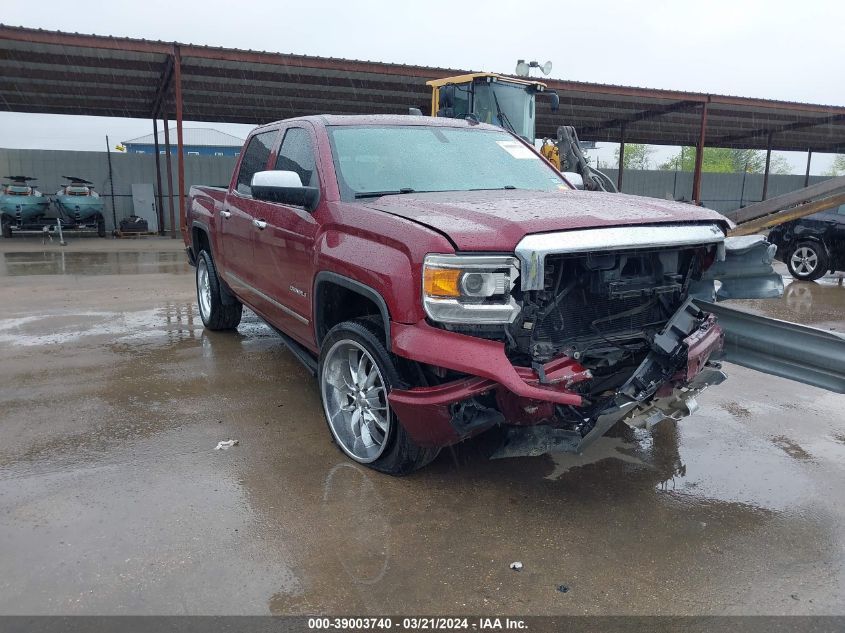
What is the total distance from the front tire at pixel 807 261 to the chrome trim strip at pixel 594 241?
9062mm

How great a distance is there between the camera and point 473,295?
9.25ft

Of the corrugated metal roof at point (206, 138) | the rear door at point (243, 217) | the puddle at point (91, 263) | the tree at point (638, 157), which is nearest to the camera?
the rear door at point (243, 217)

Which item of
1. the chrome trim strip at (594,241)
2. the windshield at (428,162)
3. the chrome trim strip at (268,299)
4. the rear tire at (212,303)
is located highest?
the windshield at (428,162)

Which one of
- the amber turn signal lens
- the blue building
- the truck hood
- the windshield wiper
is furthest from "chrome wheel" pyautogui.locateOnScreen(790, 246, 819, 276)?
the blue building

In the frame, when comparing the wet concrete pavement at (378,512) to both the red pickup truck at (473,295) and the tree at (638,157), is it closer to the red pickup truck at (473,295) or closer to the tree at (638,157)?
the red pickup truck at (473,295)

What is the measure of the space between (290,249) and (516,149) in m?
1.78

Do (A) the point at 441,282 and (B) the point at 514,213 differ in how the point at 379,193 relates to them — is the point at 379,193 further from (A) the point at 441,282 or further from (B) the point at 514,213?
(A) the point at 441,282

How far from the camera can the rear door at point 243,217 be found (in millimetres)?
4887

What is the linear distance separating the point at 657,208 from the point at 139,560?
117 inches

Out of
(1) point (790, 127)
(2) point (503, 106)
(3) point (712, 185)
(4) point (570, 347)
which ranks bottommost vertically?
(4) point (570, 347)

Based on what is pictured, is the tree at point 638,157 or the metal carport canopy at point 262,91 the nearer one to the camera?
the metal carport canopy at point 262,91

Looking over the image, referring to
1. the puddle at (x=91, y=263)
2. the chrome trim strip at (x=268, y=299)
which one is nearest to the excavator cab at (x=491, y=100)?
the puddle at (x=91, y=263)

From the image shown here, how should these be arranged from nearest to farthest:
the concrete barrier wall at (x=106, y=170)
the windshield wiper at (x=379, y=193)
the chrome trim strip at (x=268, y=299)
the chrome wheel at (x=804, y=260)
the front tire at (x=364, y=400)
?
the front tire at (x=364, y=400)
the windshield wiper at (x=379, y=193)
the chrome trim strip at (x=268, y=299)
the chrome wheel at (x=804, y=260)
the concrete barrier wall at (x=106, y=170)

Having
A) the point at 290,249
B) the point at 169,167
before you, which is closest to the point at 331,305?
the point at 290,249
